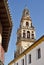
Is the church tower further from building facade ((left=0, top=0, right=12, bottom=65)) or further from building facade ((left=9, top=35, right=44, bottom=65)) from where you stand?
building facade ((left=0, top=0, right=12, bottom=65))

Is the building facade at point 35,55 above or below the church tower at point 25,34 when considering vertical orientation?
above

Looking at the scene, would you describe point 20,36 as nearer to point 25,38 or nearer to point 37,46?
point 25,38

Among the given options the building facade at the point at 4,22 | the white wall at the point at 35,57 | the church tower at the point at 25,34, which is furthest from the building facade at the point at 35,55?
the church tower at the point at 25,34

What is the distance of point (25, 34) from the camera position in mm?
73500

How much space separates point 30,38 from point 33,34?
1970 millimetres

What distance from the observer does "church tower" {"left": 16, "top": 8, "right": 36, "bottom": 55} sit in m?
71.4

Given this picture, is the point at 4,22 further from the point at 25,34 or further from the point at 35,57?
the point at 25,34

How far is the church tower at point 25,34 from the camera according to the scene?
7144cm

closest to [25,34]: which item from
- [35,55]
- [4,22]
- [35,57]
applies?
[35,55]

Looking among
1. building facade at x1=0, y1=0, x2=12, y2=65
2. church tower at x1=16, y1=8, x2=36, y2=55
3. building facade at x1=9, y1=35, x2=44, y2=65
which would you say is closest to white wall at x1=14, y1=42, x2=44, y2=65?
building facade at x1=9, y1=35, x2=44, y2=65

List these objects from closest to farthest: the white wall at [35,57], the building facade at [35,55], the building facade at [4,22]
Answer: the building facade at [4,22] → the white wall at [35,57] → the building facade at [35,55]

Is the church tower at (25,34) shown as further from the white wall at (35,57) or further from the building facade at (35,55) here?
the white wall at (35,57)

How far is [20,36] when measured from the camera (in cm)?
7275

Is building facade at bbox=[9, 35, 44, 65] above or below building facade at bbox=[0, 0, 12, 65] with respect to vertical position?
below
